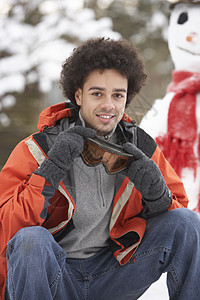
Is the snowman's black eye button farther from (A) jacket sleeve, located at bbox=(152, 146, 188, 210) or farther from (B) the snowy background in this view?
(B) the snowy background

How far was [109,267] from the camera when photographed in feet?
4.79

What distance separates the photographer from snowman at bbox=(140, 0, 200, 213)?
92.7 inches

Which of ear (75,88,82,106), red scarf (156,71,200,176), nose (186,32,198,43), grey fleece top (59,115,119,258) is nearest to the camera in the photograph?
grey fleece top (59,115,119,258)

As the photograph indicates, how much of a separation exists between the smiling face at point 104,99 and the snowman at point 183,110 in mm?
910

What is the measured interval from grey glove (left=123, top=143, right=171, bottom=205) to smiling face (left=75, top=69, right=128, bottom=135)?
0.61 feet

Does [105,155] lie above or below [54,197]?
above

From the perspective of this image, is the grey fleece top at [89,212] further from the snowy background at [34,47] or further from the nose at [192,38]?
the snowy background at [34,47]

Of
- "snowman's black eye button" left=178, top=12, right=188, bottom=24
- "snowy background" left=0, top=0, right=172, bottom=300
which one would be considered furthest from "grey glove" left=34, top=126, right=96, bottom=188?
"snowy background" left=0, top=0, right=172, bottom=300

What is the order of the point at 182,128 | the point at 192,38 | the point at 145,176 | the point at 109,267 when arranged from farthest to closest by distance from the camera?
the point at 192,38, the point at 182,128, the point at 109,267, the point at 145,176

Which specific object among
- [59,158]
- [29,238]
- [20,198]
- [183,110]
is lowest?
[29,238]

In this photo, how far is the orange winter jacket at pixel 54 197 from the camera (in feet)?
4.15

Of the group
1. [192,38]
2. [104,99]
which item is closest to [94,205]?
[104,99]

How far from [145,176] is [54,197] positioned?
13.9 inches

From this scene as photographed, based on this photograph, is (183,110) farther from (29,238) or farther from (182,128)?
(29,238)
